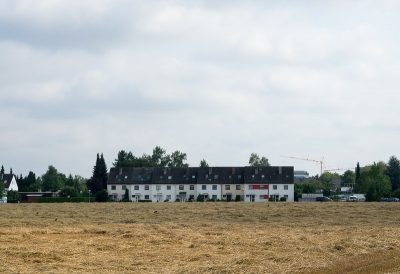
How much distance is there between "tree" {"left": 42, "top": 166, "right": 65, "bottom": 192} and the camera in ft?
504

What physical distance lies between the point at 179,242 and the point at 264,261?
21.2ft

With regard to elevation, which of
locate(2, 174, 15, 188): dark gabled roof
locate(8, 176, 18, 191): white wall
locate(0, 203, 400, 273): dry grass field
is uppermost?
locate(2, 174, 15, 188): dark gabled roof

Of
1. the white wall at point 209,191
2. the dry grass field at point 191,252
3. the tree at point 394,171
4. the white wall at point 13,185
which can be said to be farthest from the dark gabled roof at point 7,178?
the dry grass field at point 191,252

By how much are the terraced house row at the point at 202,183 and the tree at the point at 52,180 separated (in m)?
31.0

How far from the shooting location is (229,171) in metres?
123

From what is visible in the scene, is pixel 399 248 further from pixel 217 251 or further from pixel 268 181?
pixel 268 181

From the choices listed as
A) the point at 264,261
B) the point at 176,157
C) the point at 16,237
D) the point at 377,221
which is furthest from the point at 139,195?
the point at 264,261

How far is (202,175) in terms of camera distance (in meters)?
124

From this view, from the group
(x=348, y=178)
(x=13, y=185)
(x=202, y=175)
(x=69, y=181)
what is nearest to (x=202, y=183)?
(x=202, y=175)

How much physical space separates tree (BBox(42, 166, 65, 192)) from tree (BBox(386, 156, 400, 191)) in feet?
244

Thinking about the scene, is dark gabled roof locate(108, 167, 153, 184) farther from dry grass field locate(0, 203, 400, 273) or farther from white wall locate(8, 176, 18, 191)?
dry grass field locate(0, 203, 400, 273)

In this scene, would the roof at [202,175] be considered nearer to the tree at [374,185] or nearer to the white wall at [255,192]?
the white wall at [255,192]

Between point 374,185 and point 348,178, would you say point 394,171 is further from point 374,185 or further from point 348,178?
point 374,185

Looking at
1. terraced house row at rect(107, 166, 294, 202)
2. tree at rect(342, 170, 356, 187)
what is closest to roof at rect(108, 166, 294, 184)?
terraced house row at rect(107, 166, 294, 202)
